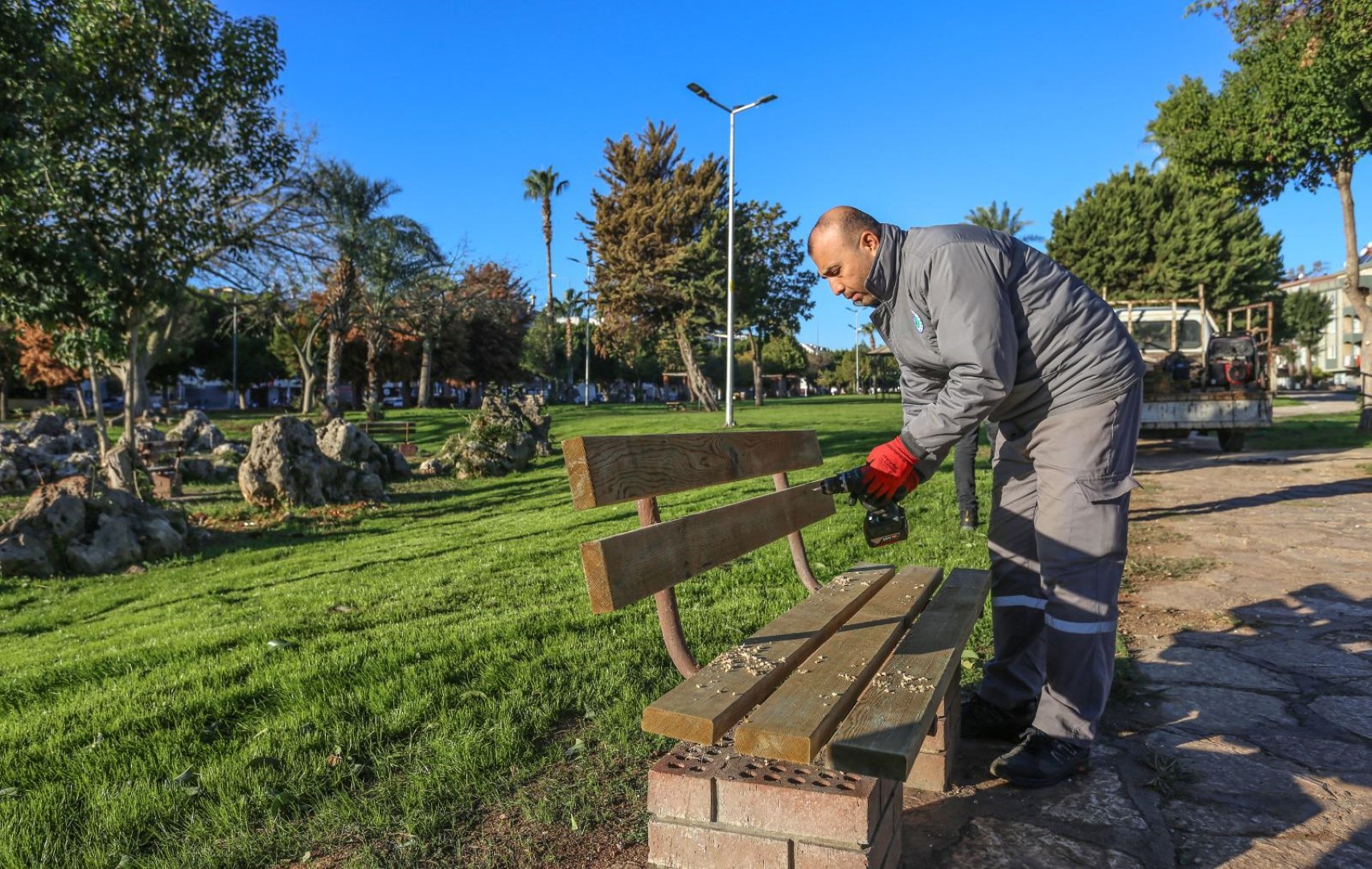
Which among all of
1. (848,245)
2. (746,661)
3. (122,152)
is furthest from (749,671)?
(122,152)

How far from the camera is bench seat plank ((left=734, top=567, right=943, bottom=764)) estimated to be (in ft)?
5.52

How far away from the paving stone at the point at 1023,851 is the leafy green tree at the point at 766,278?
33132mm

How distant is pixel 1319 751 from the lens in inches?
113

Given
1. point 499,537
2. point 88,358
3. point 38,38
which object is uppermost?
point 38,38

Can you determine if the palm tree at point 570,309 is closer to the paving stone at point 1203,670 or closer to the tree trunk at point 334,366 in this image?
the tree trunk at point 334,366

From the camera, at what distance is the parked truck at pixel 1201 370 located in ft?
40.9

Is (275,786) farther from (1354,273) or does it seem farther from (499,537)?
(1354,273)

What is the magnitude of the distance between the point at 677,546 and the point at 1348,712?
2.83 meters

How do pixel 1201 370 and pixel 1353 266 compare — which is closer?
pixel 1201 370

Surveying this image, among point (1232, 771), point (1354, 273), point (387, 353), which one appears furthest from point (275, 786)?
point (387, 353)

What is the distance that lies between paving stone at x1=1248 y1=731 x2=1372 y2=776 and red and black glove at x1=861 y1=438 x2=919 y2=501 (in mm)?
1665

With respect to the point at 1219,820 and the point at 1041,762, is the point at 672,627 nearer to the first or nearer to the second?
the point at 1041,762

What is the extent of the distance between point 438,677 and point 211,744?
86cm

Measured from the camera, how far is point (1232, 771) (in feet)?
8.93
